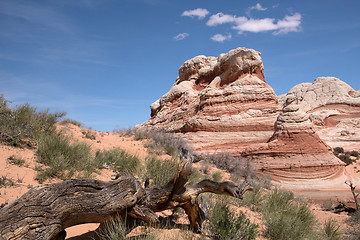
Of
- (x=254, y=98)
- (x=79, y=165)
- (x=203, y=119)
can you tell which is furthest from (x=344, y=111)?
(x=79, y=165)

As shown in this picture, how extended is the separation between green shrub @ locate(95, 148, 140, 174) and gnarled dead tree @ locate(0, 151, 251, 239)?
3382 millimetres

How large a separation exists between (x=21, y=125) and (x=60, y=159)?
2.44 meters

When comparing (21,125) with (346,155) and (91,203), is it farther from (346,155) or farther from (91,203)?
(346,155)

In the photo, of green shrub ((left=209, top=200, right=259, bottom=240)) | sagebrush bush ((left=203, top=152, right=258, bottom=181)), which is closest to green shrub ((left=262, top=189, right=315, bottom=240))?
green shrub ((left=209, top=200, right=259, bottom=240))

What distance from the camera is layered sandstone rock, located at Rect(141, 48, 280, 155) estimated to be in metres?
18.4

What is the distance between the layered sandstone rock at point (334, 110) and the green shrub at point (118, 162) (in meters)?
29.5

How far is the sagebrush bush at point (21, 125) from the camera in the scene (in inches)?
257

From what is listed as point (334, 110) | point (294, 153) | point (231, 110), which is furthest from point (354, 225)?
point (334, 110)

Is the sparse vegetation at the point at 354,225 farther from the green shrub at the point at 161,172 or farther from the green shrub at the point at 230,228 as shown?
the green shrub at the point at 161,172

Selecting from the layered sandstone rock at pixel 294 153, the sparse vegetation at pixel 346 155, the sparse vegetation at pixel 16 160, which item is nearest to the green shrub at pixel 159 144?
the layered sandstone rock at pixel 294 153

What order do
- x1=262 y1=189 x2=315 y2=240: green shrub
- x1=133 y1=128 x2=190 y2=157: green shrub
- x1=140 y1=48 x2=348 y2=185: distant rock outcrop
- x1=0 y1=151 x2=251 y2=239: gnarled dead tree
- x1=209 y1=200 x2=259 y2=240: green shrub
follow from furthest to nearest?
x1=140 y1=48 x2=348 y2=185: distant rock outcrop < x1=133 y1=128 x2=190 y2=157: green shrub < x1=262 y1=189 x2=315 y2=240: green shrub < x1=209 y1=200 x2=259 y2=240: green shrub < x1=0 y1=151 x2=251 y2=239: gnarled dead tree

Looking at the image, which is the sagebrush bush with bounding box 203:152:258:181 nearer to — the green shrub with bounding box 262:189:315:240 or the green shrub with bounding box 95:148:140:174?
the green shrub with bounding box 95:148:140:174

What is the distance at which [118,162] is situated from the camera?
782 cm

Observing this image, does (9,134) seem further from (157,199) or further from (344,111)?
(344,111)
